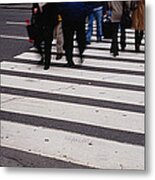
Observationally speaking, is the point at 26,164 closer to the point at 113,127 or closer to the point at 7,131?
the point at 7,131

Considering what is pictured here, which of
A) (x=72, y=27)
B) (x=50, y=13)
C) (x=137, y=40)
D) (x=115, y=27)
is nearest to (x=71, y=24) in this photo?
(x=72, y=27)

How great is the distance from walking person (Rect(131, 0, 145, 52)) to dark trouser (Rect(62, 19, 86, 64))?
0.88 ft

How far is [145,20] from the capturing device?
7.09 ft

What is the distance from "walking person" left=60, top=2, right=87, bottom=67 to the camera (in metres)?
2.32

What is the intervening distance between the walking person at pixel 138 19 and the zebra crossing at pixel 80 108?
0.05m

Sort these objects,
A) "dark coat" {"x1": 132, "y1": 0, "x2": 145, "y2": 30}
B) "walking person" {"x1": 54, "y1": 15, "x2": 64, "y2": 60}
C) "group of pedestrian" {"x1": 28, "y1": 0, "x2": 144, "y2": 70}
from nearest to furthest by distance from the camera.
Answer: "dark coat" {"x1": 132, "y1": 0, "x2": 145, "y2": 30} → "group of pedestrian" {"x1": 28, "y1": 0, "x2": 144, "y2": 70} → "walking person" {"x1": 54, "y1": 15, "x2": 64, "y2": 60}

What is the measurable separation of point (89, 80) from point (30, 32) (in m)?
0.41

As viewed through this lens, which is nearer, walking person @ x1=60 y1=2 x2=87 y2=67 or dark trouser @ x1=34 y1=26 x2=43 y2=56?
walking person @ x1=60 y1=2 x2=87 y2=67

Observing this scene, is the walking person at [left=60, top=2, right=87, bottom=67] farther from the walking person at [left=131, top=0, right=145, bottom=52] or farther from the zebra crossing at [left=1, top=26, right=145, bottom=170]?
the walking person at [left=131, top=0, right=145, bottom=52]

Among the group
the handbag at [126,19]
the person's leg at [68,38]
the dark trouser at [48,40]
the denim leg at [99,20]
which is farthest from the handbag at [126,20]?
the dark trouser at [48,40]

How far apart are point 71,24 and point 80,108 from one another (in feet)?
1.40

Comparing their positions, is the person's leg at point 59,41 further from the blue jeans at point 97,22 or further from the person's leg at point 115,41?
the person's leg at point 115,41

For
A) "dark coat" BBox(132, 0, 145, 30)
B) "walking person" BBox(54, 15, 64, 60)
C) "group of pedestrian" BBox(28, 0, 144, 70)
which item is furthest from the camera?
"walking person" BBox(54, 15, 64, 60)

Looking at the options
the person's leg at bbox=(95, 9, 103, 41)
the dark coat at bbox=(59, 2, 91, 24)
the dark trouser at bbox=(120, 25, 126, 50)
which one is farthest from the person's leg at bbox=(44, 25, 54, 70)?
the dark trouser at bbox=(120, 25, 126, 50)
